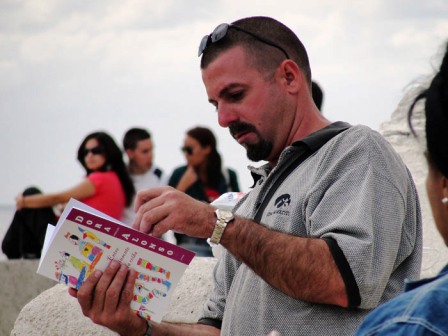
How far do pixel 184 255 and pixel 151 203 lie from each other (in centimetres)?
18

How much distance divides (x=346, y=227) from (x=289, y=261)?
19 centimetres

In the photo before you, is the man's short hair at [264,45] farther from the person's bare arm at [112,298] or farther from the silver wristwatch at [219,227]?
the person's bare arm at [112,298]

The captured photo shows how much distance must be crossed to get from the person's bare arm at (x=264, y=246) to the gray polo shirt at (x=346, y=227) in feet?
0.10

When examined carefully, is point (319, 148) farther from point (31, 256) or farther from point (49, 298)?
point (31, 256)

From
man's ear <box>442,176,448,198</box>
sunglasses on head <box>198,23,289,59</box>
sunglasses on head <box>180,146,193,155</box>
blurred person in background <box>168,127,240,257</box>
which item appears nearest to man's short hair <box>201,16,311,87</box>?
sunglasses on head <box>198,23,289,59</box>

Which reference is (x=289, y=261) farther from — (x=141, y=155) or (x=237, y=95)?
(x=141, y=155)

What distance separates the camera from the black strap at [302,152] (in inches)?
120

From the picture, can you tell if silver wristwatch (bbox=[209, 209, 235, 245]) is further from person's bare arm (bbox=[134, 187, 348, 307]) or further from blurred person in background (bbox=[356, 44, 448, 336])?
blurred person in background (bbox=[356, 44, 448, 336])

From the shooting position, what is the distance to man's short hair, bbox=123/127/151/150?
7.84 m

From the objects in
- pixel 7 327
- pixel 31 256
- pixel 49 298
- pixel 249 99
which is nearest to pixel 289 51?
pixel 249 99

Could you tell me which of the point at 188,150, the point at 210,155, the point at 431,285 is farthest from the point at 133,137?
the point at 431,285

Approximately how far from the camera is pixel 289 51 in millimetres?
3379

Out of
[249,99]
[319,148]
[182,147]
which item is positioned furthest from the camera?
[182,147]

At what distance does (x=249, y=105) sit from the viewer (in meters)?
3.21
